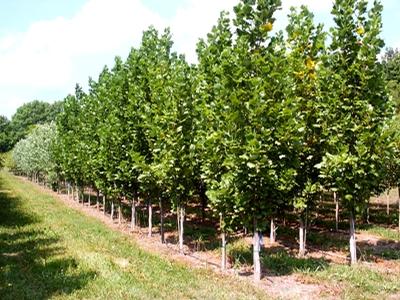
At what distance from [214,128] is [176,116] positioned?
12.8ft

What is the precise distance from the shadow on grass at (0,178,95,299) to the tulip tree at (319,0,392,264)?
9990 millimetres

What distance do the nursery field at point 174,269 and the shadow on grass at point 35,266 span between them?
33mm

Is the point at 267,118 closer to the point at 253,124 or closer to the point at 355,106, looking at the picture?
the point at 253,124

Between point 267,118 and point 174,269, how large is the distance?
21.6 ft

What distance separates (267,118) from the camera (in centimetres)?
1510

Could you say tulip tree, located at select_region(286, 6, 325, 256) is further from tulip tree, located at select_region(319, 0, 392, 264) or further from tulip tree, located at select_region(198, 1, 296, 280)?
tulip tree, located at select_region(198, 1, 296, 280)

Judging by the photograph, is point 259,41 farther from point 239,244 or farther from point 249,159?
point 239,244

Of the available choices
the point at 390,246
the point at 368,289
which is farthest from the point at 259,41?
the point at 390,246

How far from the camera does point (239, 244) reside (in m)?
22.7

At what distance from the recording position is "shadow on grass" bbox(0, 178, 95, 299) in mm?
14594

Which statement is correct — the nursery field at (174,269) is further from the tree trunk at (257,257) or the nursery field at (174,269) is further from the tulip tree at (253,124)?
the tulip tree at (253,124)

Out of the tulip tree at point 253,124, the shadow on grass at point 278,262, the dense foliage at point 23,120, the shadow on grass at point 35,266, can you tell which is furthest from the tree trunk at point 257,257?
the dense foliage at point 23,120

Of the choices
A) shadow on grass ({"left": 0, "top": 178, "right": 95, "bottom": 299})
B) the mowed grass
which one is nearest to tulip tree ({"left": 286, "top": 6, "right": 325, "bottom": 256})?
the mowed grass

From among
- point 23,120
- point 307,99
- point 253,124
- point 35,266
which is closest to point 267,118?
point 253,124
